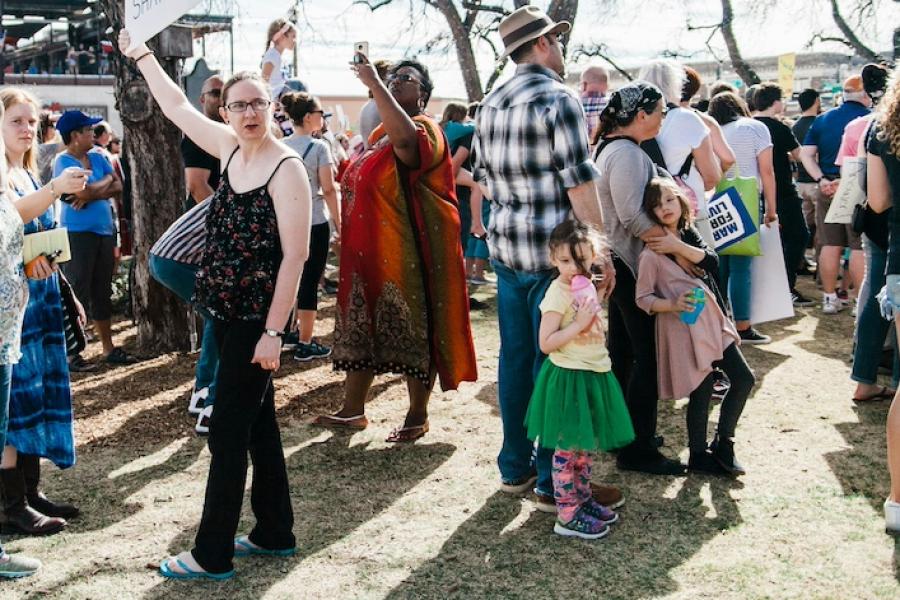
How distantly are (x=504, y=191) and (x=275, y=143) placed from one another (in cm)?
107

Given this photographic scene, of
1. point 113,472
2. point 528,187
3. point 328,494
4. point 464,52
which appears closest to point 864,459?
point 528,187

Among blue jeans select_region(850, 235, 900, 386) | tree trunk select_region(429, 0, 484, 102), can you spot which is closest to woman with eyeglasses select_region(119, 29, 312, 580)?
blue jeans select_region(850, 235, 900, 386)

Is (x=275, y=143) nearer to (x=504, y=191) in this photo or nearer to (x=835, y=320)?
(x=504, y=191)

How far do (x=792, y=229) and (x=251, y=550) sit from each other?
621cm

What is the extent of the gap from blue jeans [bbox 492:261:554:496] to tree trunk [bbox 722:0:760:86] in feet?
46.6

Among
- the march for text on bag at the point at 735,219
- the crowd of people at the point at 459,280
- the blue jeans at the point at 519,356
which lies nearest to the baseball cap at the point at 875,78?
the crowd of people at the point at 459,280

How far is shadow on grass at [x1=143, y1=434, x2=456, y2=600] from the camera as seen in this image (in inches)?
138

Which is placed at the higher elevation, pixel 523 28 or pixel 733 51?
pixel 733 51

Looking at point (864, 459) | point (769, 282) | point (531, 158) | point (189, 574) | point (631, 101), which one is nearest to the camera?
point (189, 574)

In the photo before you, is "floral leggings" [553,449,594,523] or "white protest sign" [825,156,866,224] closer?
"floral leggings" [553,449,594,523]

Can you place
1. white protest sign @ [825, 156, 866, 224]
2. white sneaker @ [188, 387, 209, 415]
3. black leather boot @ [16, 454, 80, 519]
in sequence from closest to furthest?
black leather boot @ [16, 454, 80, 519] → white sneaker @ [188, 387, 209, 415] → white protest sign @ [825, 156, 866, 224]

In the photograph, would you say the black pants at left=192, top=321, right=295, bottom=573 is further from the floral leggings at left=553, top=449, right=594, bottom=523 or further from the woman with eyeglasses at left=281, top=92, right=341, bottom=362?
the woman with eyeglasses at left=281, top=92, right=341, bottom=362

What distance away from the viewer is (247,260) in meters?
3.41

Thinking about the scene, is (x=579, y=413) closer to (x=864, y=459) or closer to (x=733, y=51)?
(x=864, y=459)
